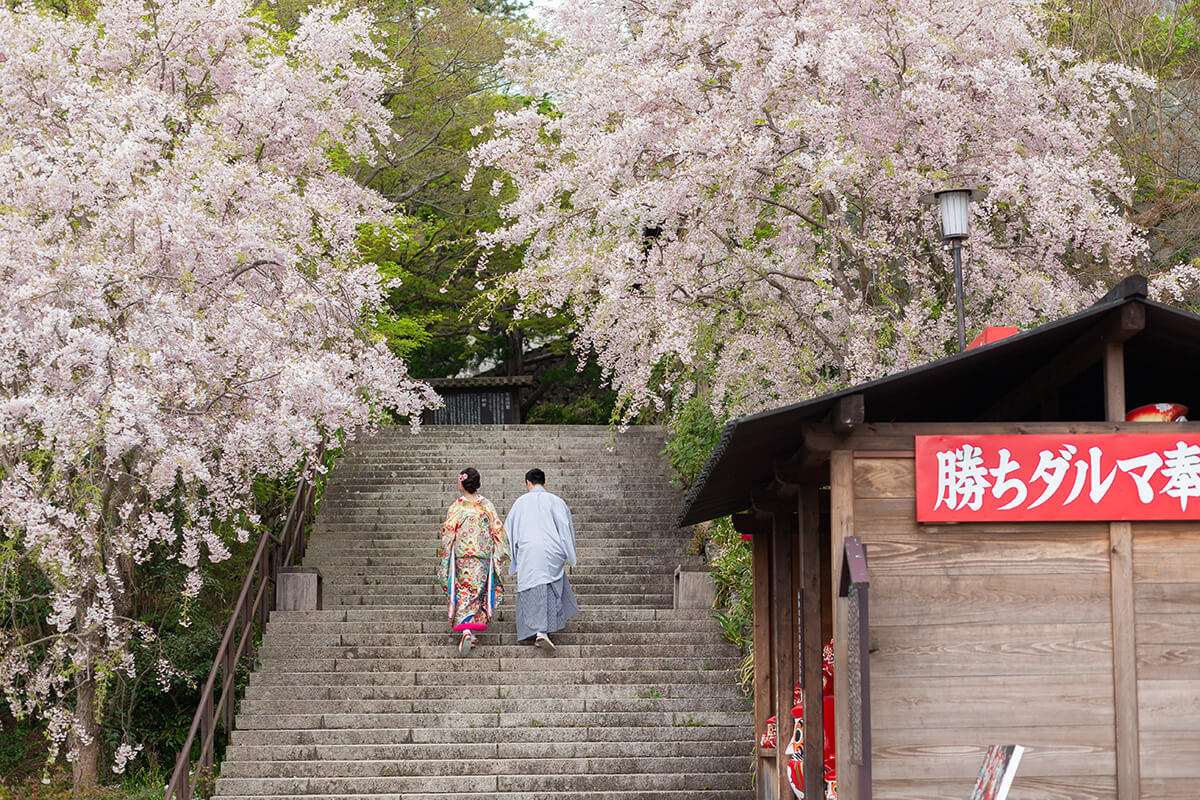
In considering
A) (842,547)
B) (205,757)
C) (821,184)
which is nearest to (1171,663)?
(842,547)

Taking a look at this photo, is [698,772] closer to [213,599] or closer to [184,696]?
[184,696]

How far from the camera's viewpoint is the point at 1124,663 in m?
5.75

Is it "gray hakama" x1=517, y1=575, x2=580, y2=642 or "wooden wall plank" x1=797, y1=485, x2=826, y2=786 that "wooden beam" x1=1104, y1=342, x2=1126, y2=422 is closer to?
"wooden wall plank" x1=797, y1=485, x2=826, y2=786

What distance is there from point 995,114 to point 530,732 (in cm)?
638

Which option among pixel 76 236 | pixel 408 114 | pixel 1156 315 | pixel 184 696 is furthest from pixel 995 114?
pixel 408 114

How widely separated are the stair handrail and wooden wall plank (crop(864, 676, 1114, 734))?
5797mm

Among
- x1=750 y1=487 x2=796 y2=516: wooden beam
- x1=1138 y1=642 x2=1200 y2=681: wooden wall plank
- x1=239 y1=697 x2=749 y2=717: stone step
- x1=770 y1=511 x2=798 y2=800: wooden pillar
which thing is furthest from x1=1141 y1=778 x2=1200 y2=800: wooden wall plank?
x1=239 y1=697 x2=749 y2=717: stone step

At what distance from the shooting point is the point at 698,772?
1006 cm

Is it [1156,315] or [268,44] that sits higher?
[268,44]

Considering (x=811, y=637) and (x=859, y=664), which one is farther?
(x=811, y=637)

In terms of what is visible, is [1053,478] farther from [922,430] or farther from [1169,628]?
[1169,628]

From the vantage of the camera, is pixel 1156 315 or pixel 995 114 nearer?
pixel 1156 315

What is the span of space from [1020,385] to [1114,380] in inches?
48.6

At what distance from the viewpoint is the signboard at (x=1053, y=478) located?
18.8ft
